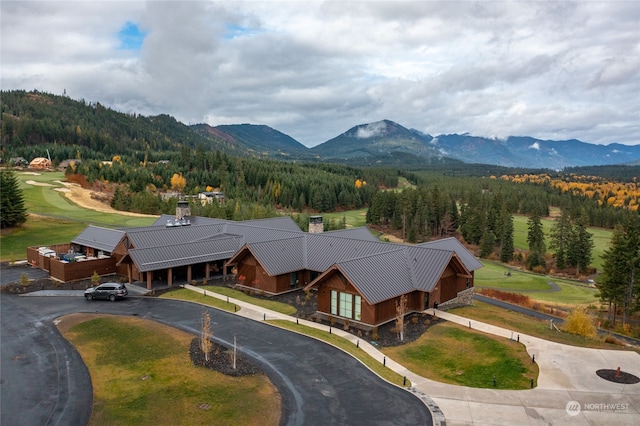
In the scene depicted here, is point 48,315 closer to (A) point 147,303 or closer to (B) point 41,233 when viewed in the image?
(A) point 147,303

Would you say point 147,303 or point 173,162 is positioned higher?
point 173,162

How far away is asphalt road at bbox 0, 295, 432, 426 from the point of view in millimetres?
19500

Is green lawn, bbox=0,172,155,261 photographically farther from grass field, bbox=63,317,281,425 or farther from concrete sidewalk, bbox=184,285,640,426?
concrete sidewalk, bbox=184,285,640,426

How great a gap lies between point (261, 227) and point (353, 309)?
23119 mm

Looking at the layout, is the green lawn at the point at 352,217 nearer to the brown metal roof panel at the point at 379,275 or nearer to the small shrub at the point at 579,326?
the brown metal roof panel at the point at 379,275

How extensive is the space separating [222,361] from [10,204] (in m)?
57.0

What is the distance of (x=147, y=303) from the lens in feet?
122

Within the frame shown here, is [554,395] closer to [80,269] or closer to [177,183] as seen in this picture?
[80,269]

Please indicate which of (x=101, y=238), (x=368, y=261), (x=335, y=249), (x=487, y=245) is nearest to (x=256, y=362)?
(x=368, y=261)

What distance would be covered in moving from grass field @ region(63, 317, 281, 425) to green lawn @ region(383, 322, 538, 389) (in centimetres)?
902

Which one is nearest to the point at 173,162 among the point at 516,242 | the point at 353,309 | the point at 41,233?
the point at 41,233

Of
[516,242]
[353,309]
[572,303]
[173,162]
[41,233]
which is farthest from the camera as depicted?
[173,162]

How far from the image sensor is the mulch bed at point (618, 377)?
77.1 feet

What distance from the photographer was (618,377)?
78.6ft
